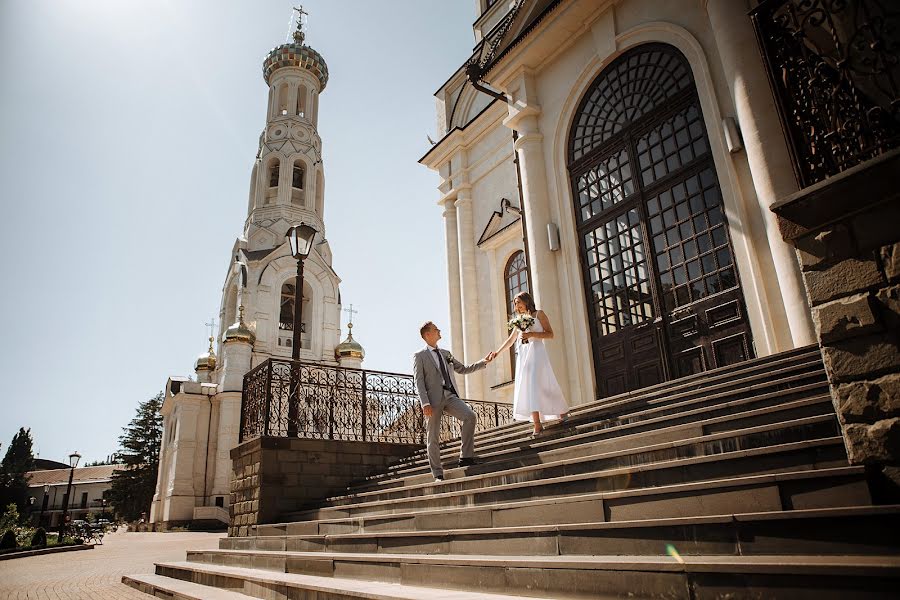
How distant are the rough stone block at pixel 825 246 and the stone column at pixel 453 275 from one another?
43.2 feet

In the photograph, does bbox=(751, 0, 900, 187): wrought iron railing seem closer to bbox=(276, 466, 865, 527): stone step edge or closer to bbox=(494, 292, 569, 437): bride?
bbox=(276, 466, 865, 527): stone step edge

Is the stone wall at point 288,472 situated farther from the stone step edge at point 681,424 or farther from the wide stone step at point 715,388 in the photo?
the wide stone step at point 715,388

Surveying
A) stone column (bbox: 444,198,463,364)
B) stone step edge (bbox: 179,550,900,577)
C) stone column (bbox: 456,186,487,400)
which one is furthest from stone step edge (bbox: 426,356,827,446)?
stone column (bbox: 444,198,463,364)

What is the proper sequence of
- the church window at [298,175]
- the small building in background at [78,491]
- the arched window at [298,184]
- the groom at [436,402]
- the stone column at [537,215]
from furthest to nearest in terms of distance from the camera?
the small building in background at [78,491] < the church window at [298,175] < the arched window at [298,184] < the stone column at [537,215] < the groom at [436,402]

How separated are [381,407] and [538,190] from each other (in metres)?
5.64

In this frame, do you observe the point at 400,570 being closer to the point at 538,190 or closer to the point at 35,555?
the point at 538,190

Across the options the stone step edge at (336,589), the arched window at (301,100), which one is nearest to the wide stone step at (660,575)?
the stone step edge at (336,589)

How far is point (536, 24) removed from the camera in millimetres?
12094

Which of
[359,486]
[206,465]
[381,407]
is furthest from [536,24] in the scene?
[206,465]

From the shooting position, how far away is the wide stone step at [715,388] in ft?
18.0

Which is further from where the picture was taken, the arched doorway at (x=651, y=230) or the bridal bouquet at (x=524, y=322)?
the arched doorway at (x=651, y=230)

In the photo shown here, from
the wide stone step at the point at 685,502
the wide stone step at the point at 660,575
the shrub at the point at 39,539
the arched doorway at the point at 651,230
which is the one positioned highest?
the arched doorway at the point at 651,230

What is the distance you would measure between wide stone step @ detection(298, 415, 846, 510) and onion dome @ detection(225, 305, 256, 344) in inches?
1172

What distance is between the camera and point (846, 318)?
3381 millimetres
